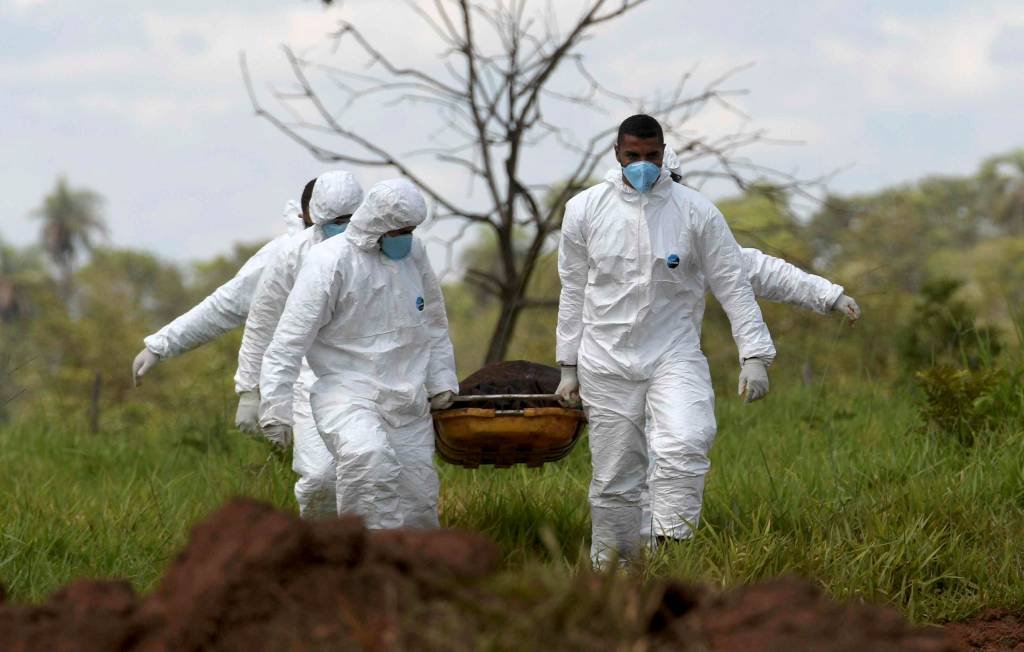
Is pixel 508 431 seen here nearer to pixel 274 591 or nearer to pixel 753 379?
pixel 753 379

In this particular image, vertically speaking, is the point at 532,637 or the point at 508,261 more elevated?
the point at 508,261

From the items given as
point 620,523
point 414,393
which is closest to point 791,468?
point 620,523

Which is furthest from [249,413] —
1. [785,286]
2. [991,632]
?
[991,632]

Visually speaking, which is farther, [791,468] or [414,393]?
[791,468]

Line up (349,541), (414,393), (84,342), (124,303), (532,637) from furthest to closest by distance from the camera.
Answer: (124,303)
(84,342)
(414,393)
(349,541)
(532,637)

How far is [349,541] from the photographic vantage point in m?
2.96

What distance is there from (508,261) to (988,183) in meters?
60.0

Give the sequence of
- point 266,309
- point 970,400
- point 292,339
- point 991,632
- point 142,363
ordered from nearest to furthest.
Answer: point 991,632
point 292,339
point 266,309
point 142,363
point 970,400

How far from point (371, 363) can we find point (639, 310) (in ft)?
3.90

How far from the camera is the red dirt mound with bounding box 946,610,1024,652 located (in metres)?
5.60

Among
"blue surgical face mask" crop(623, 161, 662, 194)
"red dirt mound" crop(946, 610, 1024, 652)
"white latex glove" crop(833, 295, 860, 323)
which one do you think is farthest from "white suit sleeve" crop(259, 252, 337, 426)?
"red dirt mound" crop(946, 610, 1024, 652)

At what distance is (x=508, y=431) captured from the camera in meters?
5.97

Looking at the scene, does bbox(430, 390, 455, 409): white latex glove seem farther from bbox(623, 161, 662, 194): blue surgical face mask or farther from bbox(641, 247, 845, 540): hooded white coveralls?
bbox(623, 161, 662, 194): blue surgical face mask

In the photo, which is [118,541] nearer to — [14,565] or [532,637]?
[14,565]
